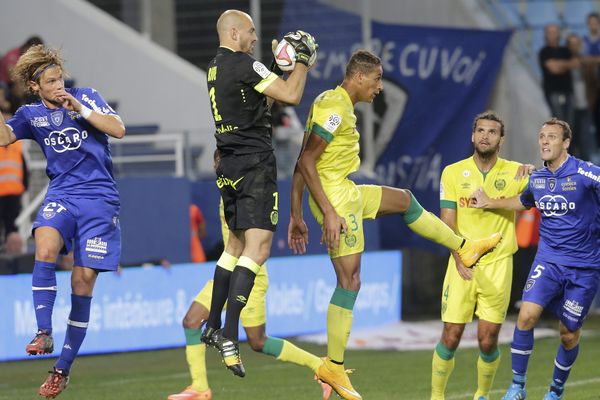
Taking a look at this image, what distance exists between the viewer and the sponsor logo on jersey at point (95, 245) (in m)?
9.37

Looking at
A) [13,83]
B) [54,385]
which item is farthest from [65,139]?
[13,83]

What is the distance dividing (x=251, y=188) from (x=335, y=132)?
79 centimetres

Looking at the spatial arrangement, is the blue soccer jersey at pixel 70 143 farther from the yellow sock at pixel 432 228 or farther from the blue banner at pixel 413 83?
the blue banner at pixel 413 83

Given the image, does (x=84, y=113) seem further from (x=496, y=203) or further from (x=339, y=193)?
(x=496, y=203)

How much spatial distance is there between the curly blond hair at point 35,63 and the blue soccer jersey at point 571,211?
11.4 feet

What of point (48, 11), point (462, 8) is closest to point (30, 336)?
point (48, 11)

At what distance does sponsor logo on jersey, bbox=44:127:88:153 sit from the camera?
9.37 meters

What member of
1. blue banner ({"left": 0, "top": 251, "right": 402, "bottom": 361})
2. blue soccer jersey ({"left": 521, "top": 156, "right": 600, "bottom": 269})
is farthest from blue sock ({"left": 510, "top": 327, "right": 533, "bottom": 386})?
blue banner ({"left": 0, "top": 251, "right": 402, "bottom": 361})

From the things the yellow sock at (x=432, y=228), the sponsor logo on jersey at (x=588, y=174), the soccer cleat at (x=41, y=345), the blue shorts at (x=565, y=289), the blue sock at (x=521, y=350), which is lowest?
the blue sock at (x=521, y=350)

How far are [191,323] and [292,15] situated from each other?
884 cm

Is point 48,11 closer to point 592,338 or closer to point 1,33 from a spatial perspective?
point 1,33

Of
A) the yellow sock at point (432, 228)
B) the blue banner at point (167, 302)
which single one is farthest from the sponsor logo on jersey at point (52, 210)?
the blue banner at point (167, 302)

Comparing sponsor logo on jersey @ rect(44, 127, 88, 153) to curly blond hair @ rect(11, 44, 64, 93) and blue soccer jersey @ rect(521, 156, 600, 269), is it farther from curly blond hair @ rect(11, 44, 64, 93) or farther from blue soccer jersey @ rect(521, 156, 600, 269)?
blue soccer jersey @ rect(521, 156, 600, 269)

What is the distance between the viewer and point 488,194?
400 inches
